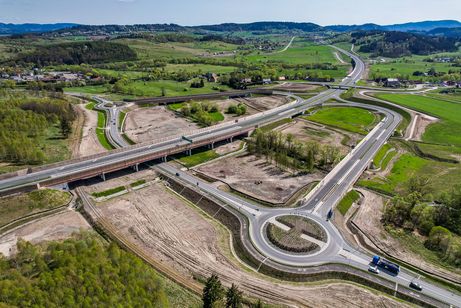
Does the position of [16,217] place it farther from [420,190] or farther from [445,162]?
[445,162]

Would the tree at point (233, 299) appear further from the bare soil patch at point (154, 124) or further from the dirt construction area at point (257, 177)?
the bare soil patch at point (154, 124)

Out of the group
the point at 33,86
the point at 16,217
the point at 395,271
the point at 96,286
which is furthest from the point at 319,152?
the point at 33,86

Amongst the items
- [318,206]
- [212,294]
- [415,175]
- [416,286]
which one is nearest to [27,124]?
[212,294]

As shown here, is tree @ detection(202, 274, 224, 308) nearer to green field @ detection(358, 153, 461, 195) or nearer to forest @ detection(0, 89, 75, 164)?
green field @ detection(358, 153, 461, 195)

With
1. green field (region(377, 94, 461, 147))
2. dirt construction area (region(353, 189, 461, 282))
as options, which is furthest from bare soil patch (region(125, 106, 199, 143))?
green field (region(377, 94, 461, 147))

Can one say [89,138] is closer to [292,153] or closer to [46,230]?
[46,230]

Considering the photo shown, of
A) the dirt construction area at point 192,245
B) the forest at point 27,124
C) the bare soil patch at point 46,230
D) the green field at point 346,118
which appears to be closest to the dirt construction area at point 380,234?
the dirt construction area at point 192,245
